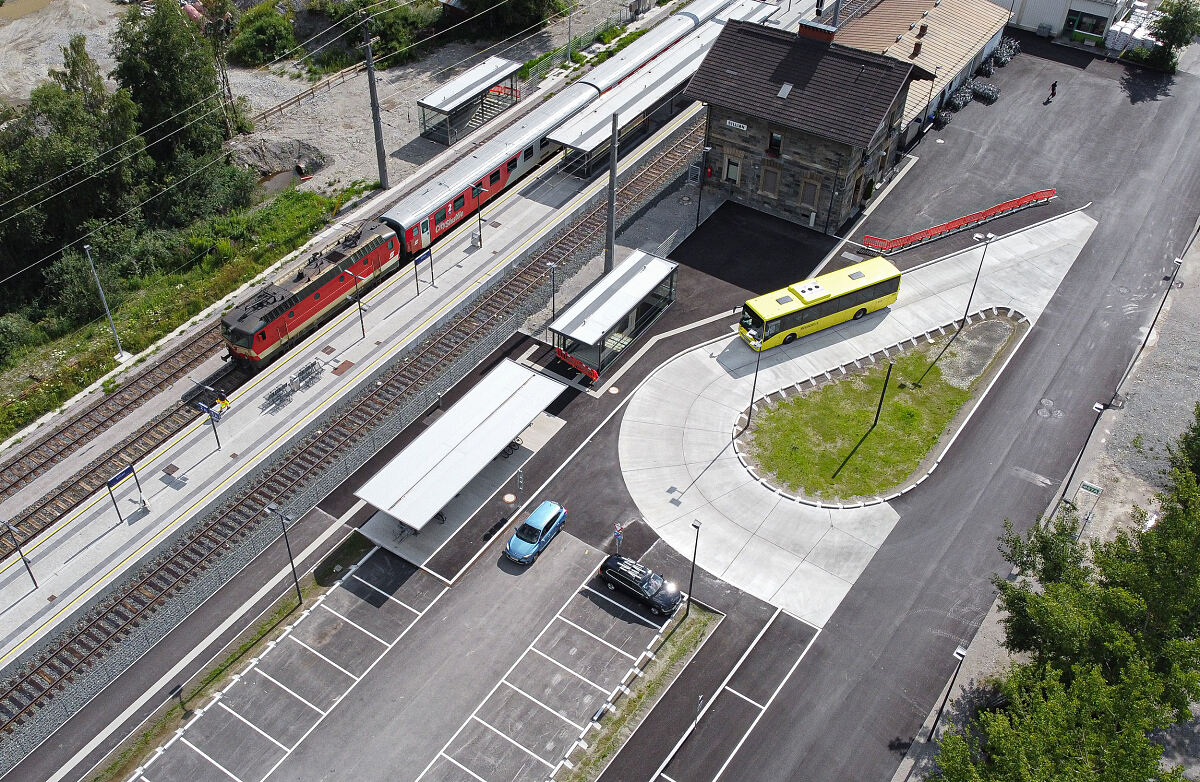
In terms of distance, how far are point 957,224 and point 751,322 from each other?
19.8 metres

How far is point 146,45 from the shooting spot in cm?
6975

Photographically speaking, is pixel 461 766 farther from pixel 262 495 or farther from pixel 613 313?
pixel 613 313

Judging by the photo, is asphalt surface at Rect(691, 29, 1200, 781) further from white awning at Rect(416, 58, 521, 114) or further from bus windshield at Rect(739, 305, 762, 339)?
white awning at Rect(416, 58, 521, 114)

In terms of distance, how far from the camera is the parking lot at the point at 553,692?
39906 mm

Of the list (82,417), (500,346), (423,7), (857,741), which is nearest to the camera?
(857,741)

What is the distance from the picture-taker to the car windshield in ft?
154

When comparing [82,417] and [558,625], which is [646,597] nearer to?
[558,625]

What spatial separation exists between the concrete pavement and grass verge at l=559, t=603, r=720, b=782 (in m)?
3.14

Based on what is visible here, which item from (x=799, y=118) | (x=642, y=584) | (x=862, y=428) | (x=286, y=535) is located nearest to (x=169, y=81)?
(x=286, y=535)

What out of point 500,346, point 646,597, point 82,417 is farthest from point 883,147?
point 82,417

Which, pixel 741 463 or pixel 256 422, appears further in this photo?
pixel 256 422

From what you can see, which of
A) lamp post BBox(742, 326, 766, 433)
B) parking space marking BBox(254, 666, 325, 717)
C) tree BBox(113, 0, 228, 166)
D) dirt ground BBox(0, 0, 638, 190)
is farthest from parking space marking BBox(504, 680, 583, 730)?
tree BBox(113, 0, 228, 166)

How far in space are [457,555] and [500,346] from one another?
15334mm

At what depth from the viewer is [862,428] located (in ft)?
177
